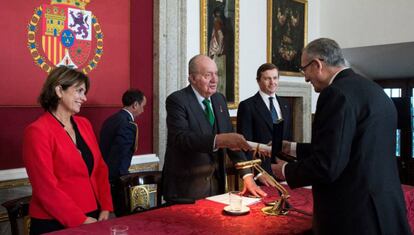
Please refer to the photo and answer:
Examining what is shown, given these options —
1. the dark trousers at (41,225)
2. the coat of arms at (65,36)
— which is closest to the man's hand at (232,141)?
the dark trousers at (41,225)

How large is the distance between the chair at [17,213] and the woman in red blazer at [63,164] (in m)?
0.03

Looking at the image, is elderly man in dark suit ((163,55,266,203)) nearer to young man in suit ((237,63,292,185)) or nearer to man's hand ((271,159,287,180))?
man's hand ((271,159,287,180))

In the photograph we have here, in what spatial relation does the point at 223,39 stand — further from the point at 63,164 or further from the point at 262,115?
the point at 63,164

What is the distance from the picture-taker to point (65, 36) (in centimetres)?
495

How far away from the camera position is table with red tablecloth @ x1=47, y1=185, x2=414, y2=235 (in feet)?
8.04

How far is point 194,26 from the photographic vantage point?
6.24 metres

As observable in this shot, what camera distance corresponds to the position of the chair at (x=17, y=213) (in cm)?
270

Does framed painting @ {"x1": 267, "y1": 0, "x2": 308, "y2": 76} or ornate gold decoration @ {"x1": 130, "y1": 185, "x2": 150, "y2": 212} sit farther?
framed painting @ {"x1": 267, "y1": 0, "x2": 308, "y2": 76}

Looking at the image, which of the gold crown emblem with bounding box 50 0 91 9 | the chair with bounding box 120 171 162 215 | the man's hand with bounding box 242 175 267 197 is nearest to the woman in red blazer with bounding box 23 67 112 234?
the chair with bounding box 120 171 162 215

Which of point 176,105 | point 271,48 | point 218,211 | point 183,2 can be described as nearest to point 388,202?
point 218,211

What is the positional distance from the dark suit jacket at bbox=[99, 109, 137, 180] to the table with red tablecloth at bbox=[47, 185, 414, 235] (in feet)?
6.77

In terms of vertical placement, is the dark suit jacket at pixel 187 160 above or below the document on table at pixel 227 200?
above

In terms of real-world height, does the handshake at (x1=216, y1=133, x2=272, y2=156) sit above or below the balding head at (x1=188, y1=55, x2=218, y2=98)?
below

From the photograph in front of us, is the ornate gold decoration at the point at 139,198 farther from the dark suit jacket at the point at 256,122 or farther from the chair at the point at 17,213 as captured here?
the dark suit jacket at the point at 256,122
